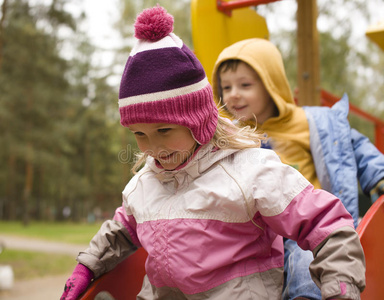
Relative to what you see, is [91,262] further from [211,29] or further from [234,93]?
[211,29]

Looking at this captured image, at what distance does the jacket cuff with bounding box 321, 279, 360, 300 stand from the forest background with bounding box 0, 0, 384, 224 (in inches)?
229

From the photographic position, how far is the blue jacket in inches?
64.1

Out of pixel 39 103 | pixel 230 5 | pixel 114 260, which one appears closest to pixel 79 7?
pixel 39 103

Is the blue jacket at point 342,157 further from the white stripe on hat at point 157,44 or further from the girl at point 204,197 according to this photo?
the white stripe on hat at point 157,44

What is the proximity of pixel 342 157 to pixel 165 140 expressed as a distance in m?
0.86

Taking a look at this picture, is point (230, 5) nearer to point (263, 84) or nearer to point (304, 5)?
point (263, 84)

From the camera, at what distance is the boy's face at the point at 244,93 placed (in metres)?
1.86

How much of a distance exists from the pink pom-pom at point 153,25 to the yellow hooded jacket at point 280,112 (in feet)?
2.53

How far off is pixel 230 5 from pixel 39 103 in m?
14.4

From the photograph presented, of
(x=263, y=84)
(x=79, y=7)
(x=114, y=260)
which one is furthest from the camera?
(x=79, y=7)

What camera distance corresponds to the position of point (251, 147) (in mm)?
1241

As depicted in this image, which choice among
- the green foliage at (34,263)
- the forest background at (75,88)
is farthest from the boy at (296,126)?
the green foliage at (34,263)

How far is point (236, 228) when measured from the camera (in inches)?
45.8

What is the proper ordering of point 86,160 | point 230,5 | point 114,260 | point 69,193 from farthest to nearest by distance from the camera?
point 86,160 → point 69,193 → point 230,5 → point 114,260
